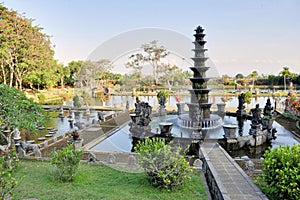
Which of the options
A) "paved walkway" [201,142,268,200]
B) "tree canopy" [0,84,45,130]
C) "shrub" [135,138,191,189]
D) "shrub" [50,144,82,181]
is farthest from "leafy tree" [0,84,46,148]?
"paved walkway" [201,142,268,200]

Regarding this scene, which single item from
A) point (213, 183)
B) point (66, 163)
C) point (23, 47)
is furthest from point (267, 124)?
point (23, 47)

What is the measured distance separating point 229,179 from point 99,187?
3.68 m

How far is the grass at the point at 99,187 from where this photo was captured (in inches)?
241

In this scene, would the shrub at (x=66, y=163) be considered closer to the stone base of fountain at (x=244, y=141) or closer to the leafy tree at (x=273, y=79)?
the stone base of fountain at (x=244, y=141)

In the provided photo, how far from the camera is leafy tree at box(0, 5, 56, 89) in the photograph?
946 inches

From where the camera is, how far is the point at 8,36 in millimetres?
23797

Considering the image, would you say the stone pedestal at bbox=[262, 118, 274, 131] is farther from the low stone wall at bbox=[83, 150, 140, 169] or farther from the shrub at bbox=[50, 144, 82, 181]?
the shrub at bbox=[50, 144, 82, 181]

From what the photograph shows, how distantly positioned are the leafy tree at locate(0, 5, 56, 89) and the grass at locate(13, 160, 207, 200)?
20.7 metres

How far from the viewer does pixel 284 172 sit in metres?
5.25

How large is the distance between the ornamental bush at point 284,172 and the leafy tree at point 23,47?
25968mm

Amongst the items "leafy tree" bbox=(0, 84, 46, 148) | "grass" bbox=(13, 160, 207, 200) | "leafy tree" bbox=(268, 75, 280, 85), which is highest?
"leafy tree" bbox=(268, 75, 280, 85)

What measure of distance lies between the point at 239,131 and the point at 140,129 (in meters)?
6.02

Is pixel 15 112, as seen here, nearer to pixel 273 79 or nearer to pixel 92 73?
pixel 92 73

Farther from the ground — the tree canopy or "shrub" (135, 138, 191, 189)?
the tree canopy
